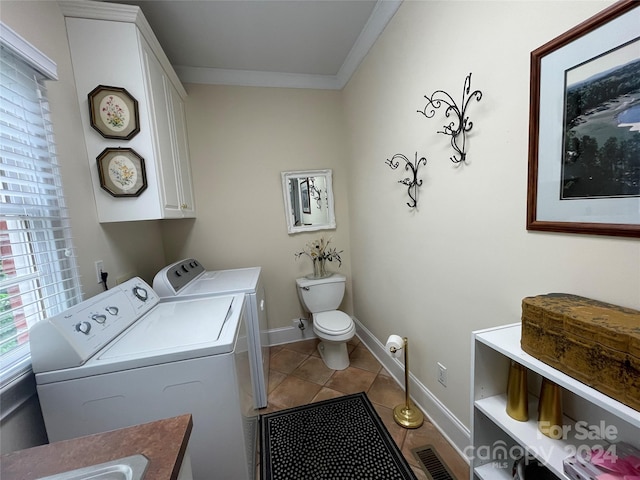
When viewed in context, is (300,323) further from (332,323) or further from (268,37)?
(268,37)

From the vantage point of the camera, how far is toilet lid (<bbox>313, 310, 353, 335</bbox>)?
78.5 inches

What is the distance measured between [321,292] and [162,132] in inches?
68.4

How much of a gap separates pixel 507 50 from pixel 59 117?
192 cm

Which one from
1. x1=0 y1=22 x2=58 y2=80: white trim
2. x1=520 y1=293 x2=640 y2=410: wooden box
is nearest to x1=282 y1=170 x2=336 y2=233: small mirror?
x1=0 y1=22 x2=58 y2=80: white trim

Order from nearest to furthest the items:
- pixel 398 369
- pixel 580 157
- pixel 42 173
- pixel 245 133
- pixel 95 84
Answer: pixel 580 157 → pixel 42 173 → pixel 95 84 → pixel 398 369 → pixel 245 133

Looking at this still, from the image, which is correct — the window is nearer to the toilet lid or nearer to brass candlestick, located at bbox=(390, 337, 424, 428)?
the toilet lid

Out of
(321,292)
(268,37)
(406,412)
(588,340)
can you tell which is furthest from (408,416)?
(268,37)

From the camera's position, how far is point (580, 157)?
760 mm

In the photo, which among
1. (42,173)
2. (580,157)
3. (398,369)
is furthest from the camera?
(398,369)

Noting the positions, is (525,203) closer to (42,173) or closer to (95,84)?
(42,173)

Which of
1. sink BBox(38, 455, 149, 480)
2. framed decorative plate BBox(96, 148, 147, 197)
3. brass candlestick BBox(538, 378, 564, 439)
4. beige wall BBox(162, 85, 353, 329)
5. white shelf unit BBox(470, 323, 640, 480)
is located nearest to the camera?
sink BBox(38, 455, 149, 480)

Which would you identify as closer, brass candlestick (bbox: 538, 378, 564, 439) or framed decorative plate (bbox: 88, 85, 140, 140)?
brass candlestick (bbox: 538, 378, 564, 439)

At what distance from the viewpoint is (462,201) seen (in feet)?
3.97

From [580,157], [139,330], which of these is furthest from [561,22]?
[139,330]
